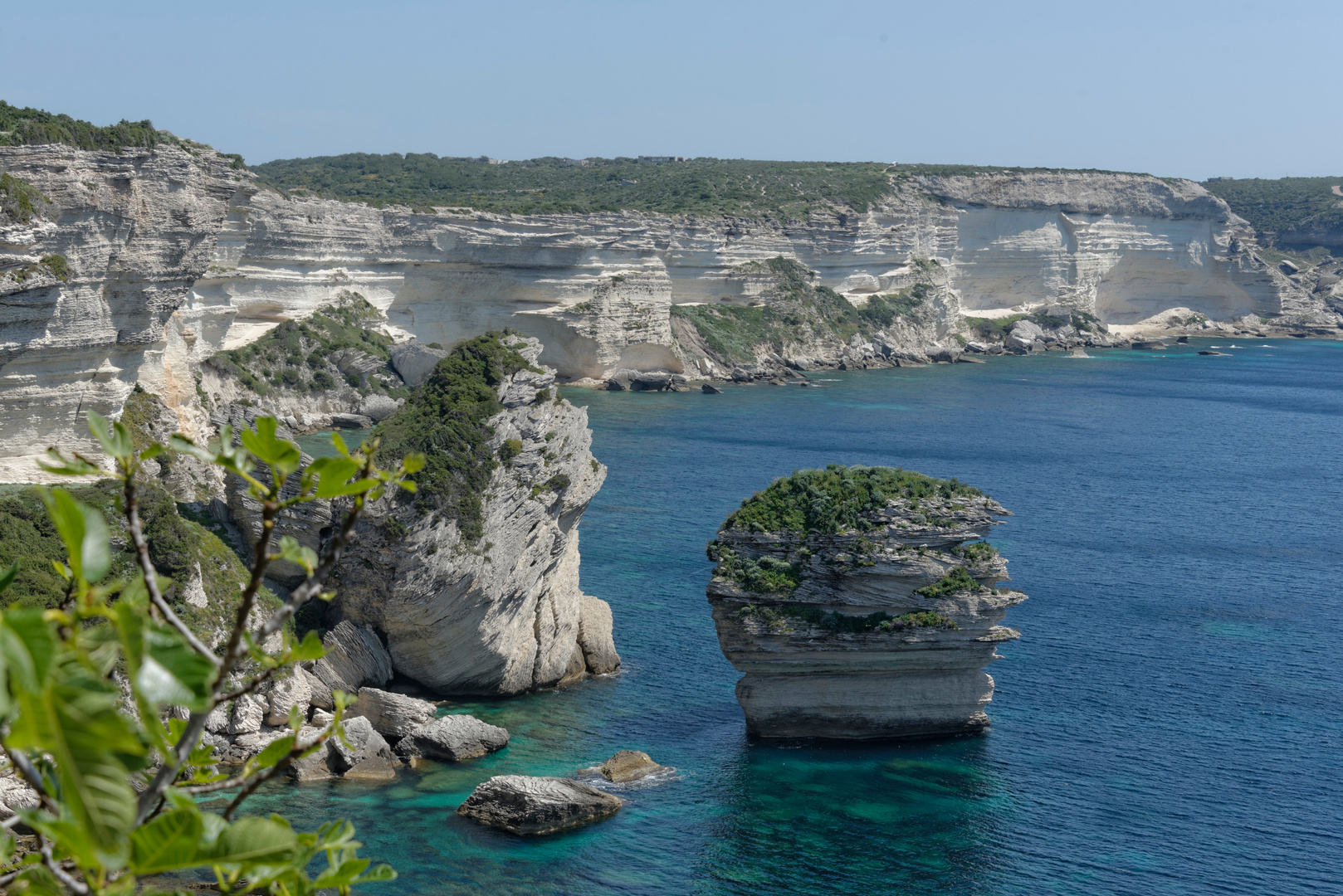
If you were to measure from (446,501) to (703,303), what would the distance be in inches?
3148

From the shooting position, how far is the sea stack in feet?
102

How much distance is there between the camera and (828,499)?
32.9 meters

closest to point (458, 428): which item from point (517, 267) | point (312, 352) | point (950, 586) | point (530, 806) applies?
point (530, 806)

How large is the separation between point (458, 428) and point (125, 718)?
1219 inches

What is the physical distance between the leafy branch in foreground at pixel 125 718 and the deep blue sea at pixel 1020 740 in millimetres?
18892

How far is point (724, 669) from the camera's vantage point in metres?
38.1

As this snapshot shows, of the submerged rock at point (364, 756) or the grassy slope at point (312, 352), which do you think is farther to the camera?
the grassy slope at point (312, 352)

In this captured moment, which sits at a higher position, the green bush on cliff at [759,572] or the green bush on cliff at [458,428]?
the green bush on cliff at [458,428]

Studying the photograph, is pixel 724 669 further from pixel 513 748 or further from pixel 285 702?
pixel 285 702

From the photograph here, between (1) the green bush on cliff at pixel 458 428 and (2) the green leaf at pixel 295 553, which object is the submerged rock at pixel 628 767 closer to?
(1) the green bush on cliff at pixel 458 428

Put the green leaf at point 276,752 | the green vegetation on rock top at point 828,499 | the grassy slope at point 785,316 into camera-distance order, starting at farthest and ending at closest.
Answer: the grassy slope at point 785,316
the green vegetation on rock top at point 828,499
the green leaf at point 276,752

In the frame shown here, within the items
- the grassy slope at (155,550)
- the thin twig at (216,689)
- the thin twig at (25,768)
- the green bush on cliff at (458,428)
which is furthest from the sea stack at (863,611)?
the thin twig at (25,768)

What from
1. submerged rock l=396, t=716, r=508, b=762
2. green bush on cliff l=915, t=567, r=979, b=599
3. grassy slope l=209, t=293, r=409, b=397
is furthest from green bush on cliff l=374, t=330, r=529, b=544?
grassy slope l=209, t=293, r=409, b=397

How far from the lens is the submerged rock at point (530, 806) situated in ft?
84.3
